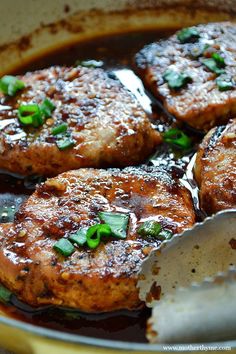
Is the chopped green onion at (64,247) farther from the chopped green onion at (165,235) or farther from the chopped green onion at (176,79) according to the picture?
the chopped green onion at (176,79)

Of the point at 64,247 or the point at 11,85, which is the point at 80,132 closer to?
the point at 11,85

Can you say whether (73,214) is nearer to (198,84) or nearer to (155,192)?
(155,192)

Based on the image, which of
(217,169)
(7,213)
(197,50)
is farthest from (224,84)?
(7,213)

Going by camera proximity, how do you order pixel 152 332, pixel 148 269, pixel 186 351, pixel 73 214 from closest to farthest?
pixel 186 351 < pixel 152 332 < pixel 148 269 < pixel 73 214

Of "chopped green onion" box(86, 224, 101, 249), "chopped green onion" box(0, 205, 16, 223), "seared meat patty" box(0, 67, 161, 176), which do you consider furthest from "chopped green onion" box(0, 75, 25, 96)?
"chopped green onion" box(86, 224, 101, 249)

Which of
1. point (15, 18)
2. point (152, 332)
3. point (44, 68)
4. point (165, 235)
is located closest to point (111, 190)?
point (165, 235)

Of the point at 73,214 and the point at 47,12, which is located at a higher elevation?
the point at 47,12
